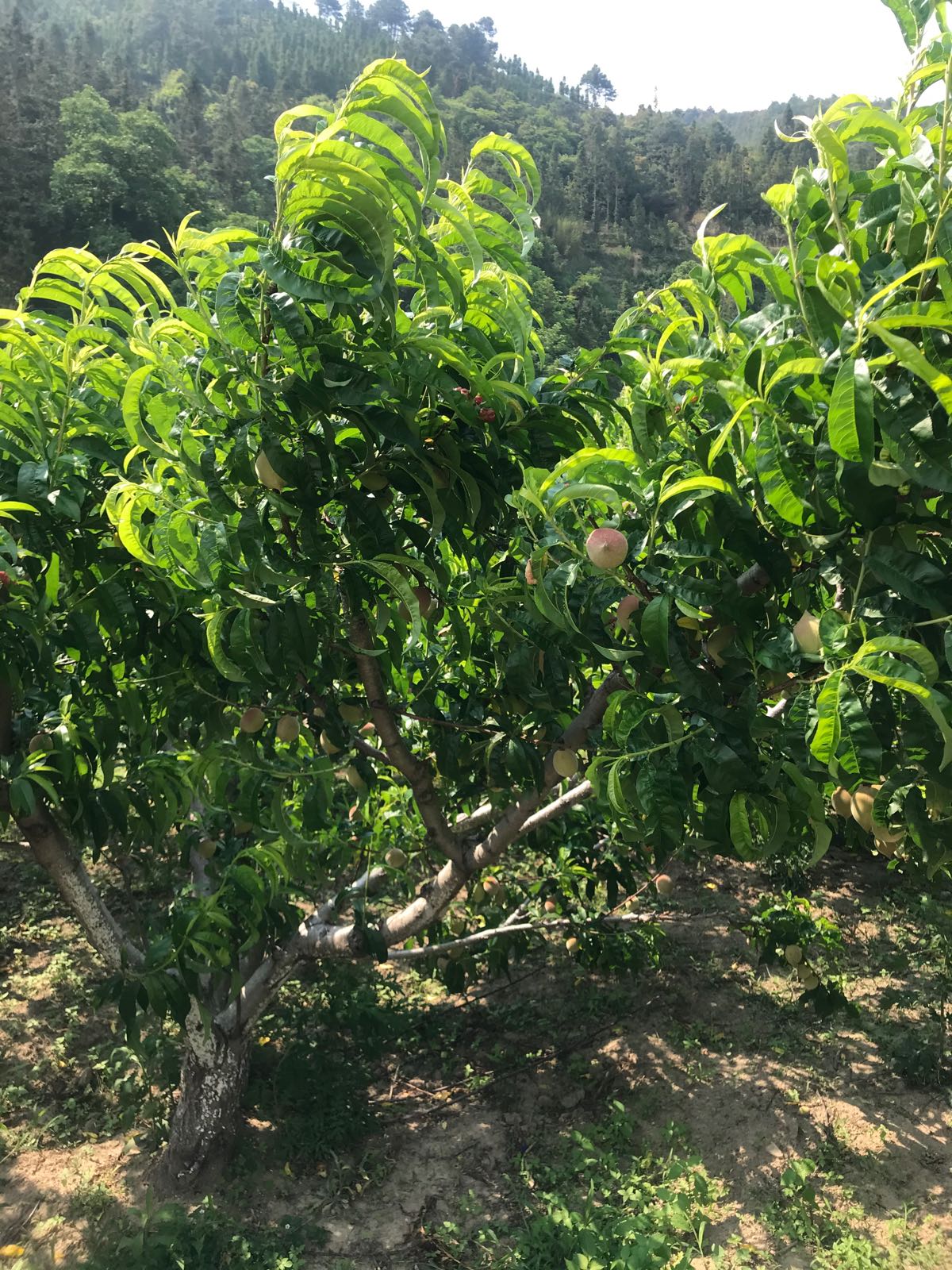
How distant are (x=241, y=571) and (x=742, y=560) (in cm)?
75

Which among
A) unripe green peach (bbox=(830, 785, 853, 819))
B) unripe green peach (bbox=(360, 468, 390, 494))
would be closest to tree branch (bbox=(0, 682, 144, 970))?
unripe green peach (bbox=(360, 468, 390, 494))

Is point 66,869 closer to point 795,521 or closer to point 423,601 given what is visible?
point 423,601

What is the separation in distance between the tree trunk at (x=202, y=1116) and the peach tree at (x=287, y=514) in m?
0.76

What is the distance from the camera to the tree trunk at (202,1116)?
9.74 ft

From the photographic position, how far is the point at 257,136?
42.3 metres

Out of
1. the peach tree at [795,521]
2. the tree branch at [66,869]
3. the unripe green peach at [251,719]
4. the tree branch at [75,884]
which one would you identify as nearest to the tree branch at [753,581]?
the peach tree at [795,521]

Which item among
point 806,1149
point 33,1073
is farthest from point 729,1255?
point 33,1073

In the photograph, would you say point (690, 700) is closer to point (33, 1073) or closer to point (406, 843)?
point (406, 843)

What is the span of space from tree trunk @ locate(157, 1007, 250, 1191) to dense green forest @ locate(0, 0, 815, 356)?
1250 centimetres

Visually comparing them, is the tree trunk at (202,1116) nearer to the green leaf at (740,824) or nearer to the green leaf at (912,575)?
the green leaf at (740,824)

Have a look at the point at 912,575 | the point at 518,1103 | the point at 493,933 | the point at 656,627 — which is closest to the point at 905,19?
the point at 912,575

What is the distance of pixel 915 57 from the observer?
99cm

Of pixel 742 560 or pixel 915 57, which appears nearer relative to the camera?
pixel 915 57

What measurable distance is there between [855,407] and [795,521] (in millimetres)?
179
